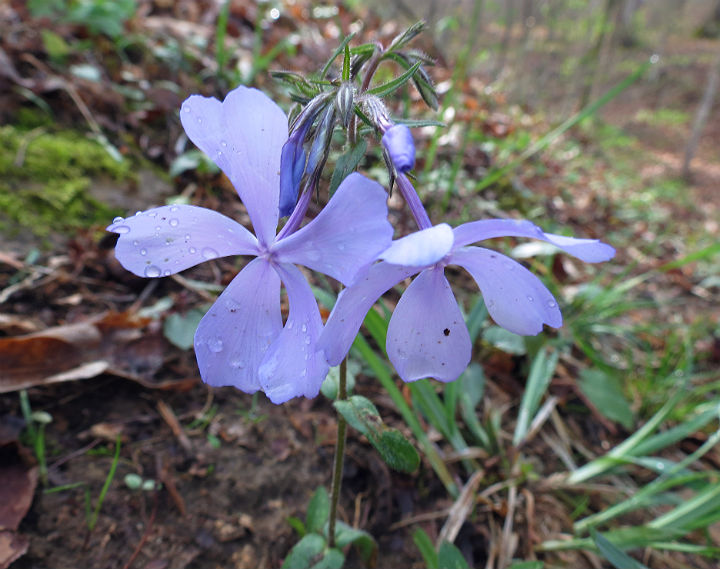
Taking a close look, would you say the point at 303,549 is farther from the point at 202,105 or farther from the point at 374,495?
the point at 202,105

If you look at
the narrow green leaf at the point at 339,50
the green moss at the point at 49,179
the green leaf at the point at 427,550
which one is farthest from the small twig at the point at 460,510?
the green moss at the point at 49,179

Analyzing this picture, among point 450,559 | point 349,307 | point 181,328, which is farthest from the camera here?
point 181,328

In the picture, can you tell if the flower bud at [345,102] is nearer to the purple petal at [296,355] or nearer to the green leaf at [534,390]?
the purple petal at [296,355]

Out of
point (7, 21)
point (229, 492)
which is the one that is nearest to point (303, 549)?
point (229, 492)

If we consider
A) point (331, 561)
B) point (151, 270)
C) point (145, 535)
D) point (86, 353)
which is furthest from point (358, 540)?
point (86, 353)

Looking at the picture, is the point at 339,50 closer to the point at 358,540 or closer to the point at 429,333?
the point at 429,333

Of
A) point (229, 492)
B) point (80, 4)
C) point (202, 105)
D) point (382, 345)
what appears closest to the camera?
point (202, 105)

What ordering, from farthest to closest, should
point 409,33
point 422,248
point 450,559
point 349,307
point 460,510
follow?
1. point 460,510
2. point 450,559
3. point 409,33
4. point 349,307
5. point 422,248
